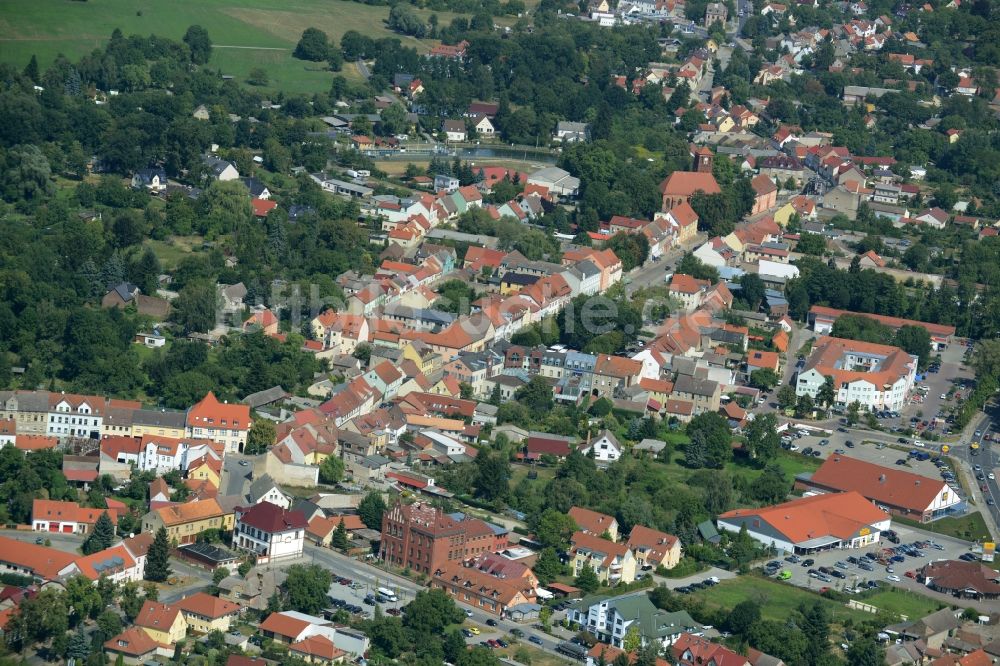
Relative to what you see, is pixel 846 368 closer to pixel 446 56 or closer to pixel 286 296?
pixel 286 296

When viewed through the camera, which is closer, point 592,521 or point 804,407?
point 592,521

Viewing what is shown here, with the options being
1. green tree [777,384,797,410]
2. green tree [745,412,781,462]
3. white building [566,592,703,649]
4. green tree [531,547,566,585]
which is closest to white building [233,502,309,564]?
green tree [531,547,566,585]

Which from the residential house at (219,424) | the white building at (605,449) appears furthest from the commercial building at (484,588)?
the white building at (605,449)

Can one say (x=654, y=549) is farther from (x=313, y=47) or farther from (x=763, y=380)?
(x=313, y=47)

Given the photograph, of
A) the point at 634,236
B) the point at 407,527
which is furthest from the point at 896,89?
the point at 407,527

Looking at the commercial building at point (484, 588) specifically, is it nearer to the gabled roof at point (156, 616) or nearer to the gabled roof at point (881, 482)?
the gabled roof at point (156, 616)

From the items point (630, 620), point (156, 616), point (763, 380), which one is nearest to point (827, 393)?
point (763, 380)

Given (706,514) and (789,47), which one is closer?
(706,514)
